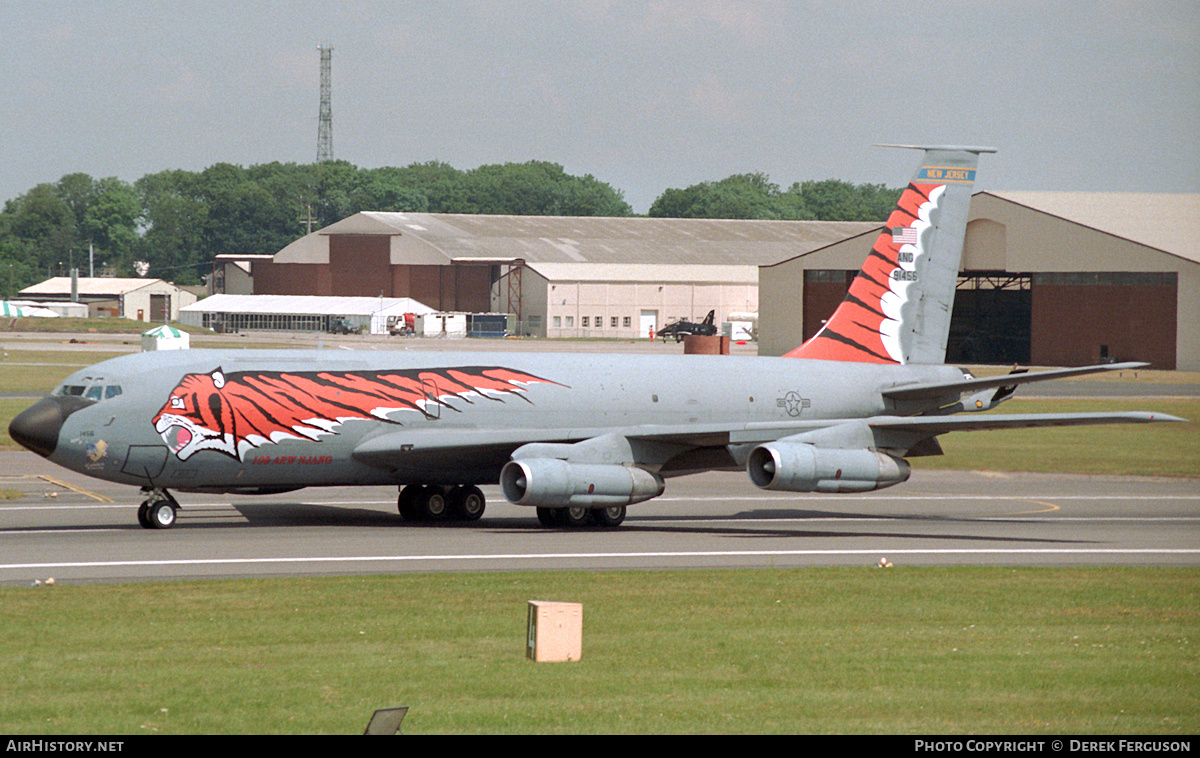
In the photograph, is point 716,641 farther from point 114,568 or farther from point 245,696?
point 114,568

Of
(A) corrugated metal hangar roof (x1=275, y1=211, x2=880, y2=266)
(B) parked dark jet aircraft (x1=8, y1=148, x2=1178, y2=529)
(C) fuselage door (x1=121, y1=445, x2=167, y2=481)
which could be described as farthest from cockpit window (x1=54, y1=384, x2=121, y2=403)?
(A) corrugated metal hangar roof (x1=275, y1=211, x2=880, y2=266)

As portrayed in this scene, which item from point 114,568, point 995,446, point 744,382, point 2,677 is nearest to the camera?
point 2,677

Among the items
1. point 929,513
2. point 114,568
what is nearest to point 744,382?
point 929,513

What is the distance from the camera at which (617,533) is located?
106 feet

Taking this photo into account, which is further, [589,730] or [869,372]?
[869,372]

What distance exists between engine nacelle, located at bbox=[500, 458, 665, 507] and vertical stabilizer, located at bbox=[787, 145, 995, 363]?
9.52 m

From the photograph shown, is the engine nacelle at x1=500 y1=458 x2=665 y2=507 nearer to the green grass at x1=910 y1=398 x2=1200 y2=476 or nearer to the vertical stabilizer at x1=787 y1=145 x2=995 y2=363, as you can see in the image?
the vertical stabilizer at x1=787 y1=145 x2=995 y2=363

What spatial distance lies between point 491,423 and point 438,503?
8.65 feet

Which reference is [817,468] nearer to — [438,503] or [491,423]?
[491,423]

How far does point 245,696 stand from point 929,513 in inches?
1000

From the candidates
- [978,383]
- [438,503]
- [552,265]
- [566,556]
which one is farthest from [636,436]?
[552,265]

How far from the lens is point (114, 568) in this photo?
25359mm

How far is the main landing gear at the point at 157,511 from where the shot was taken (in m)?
31.2

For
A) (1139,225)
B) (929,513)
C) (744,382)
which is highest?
(1139,225)
